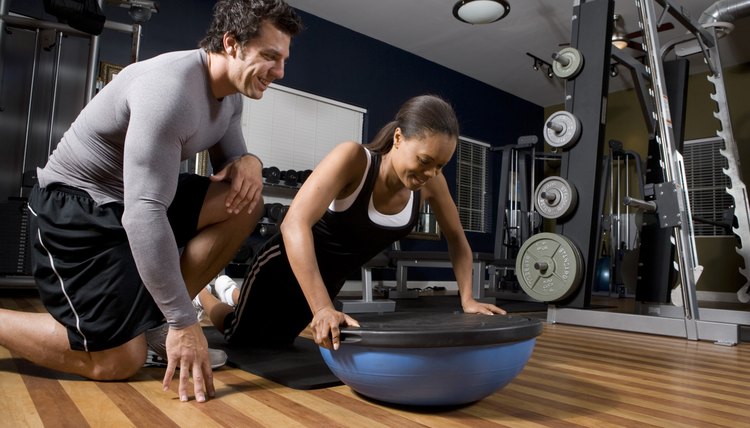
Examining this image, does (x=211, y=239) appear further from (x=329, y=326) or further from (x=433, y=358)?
(x=433, y=358)

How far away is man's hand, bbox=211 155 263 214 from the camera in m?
1.31

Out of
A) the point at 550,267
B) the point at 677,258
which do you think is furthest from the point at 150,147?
the point at 677,258

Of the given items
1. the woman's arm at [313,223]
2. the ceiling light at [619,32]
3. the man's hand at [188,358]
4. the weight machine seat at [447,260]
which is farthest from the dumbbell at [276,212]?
the ceiling light at [619,32]

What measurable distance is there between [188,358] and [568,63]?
2621 mm

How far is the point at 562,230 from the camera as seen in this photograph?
2826 millimetres

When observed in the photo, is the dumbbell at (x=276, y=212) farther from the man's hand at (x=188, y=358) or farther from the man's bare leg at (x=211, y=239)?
the man's hand at (x=188, y=358)

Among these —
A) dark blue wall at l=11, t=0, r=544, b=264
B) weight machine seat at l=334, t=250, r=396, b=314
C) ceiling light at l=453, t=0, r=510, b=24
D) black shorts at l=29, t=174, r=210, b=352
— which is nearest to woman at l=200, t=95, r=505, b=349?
black shorts at l=29, t=174, r=210, b=352

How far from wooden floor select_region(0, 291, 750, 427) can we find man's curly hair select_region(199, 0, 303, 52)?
77 centimetres

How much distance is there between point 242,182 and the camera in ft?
4.33

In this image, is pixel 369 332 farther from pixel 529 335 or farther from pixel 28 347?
pixel 28 347

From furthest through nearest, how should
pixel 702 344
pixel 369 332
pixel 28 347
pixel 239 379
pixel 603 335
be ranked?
pixel 603 335 < pixel 702 344 < pixel 239 379 < pixel 28 347 < pixel 369 332

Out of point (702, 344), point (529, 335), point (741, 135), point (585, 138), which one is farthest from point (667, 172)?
point (741, 135)

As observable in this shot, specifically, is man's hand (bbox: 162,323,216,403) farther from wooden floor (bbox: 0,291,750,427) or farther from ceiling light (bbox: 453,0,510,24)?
ceiling light (bbox: 453,0,510,24)

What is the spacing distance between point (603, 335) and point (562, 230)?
2.09ft
